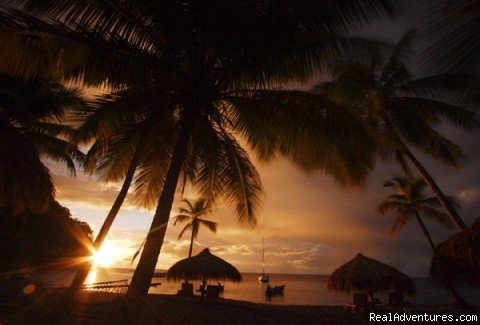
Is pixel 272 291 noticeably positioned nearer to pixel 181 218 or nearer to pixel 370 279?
pixel 181 218

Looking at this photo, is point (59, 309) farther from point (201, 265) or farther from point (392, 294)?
point (392, 294)

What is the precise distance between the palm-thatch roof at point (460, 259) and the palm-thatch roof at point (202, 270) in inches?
479

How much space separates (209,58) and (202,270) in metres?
12.3

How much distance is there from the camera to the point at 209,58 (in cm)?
684

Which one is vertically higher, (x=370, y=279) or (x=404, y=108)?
(x=404, y=108)

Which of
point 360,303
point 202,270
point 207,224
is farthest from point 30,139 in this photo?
point 207,224

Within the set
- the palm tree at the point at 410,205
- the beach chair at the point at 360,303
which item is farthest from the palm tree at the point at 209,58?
the palm tree at the point at 410,205

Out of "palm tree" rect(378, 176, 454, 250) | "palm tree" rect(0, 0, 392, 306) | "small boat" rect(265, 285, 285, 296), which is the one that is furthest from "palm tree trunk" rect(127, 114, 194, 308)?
"small boat" rect(265, 285, 285, 296)

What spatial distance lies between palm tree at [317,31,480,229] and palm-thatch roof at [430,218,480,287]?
6.13 m

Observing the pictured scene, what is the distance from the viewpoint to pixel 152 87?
22.9ft

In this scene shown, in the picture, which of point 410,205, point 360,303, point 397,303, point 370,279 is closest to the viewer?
point 370,279

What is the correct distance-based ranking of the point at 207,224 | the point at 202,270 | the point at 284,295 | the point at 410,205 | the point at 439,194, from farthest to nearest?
the point at 284,295 < the point at 207,224 < the point at 410,205 < the point at 202,270 < the point at 439,194

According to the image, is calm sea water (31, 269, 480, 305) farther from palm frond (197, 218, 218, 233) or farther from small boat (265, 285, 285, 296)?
palm frond (197, 218, 218, 233)

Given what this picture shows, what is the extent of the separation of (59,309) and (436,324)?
12771 millimetres
